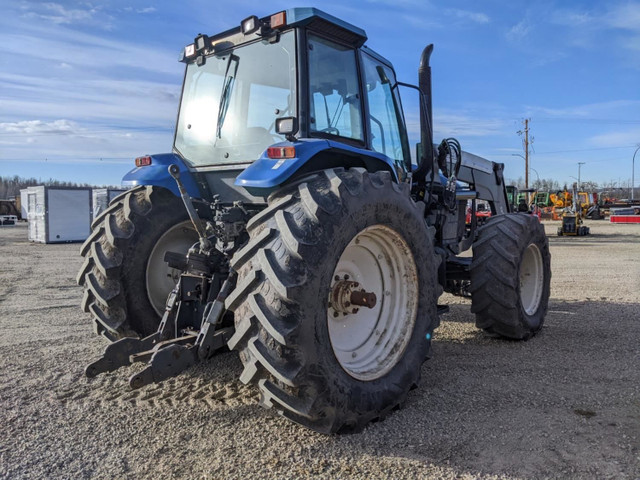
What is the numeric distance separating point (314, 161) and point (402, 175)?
56.0 inches

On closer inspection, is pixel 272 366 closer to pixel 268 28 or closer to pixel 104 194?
pixel 268 28

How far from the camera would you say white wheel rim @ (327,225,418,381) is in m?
3.58

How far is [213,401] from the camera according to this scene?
362 centimetres

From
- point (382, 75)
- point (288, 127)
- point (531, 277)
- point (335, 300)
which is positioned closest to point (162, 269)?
point (335, 300)

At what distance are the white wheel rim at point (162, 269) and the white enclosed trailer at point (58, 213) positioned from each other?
64.0 feet

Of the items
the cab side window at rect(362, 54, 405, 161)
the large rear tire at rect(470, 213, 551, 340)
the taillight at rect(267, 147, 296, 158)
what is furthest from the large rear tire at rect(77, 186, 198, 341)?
the large rear tire at rect(470, 213, 551, 340)

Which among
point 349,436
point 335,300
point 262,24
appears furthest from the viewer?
point 262,24

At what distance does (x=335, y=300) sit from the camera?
11.3ft

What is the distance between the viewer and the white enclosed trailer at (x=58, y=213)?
69.8 ft

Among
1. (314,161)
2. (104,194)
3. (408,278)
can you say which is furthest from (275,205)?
(104,194)

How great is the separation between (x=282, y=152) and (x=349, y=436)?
1.79 metres

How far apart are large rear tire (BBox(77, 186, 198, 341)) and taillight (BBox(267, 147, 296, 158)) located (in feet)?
4.50

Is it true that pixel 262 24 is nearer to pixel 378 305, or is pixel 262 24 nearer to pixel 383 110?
pixel 383 110

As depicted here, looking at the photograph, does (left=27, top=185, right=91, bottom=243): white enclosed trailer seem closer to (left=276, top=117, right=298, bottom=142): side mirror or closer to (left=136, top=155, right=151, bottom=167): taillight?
(left=136, top=155, right=151, bottom=167): taillight
